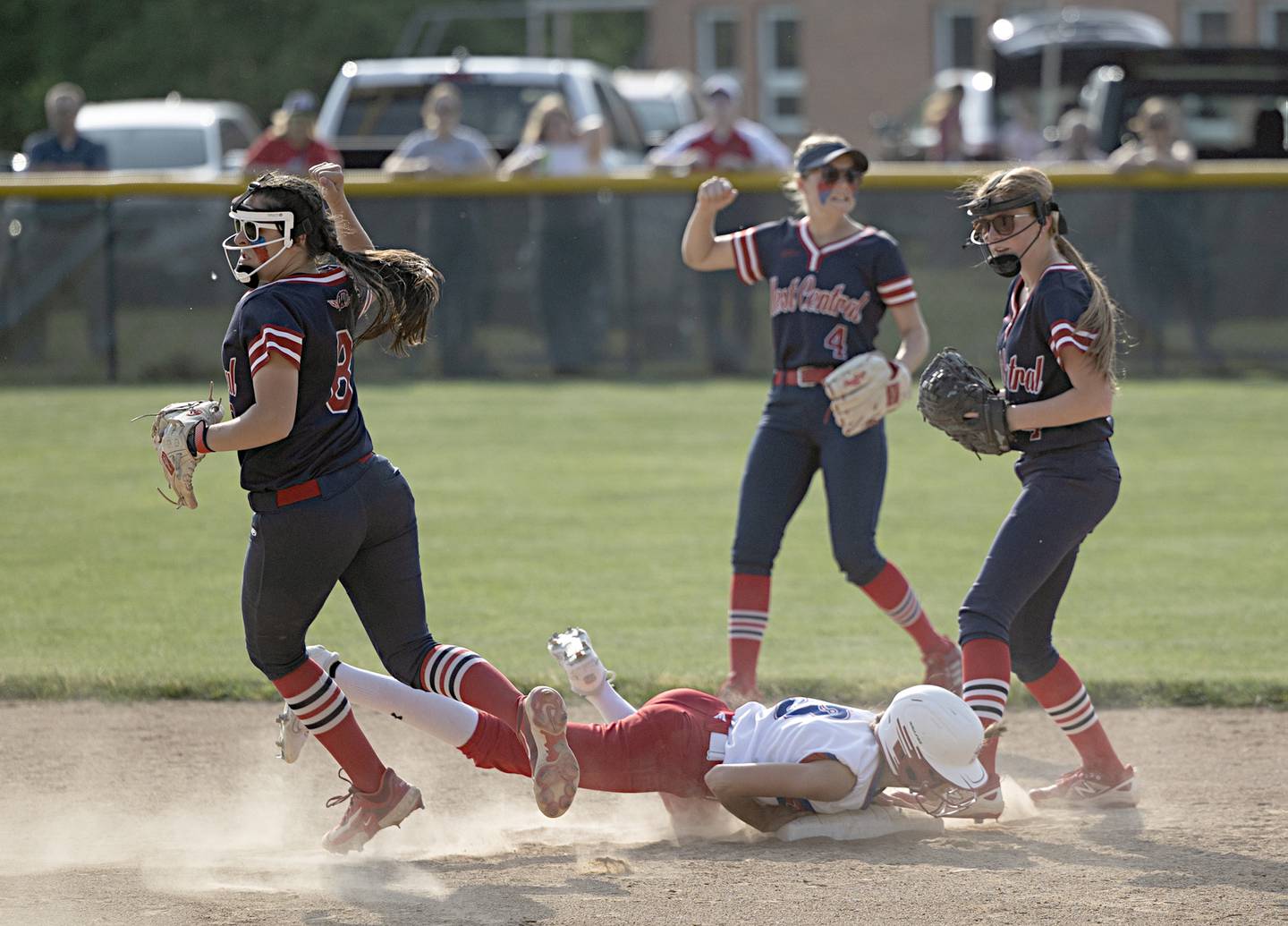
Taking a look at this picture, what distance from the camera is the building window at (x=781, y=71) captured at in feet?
117

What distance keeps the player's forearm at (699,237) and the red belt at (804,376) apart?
22.9 inches

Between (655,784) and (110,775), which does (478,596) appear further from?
(655,784)

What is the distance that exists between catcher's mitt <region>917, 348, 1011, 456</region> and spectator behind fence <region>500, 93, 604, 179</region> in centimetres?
1029

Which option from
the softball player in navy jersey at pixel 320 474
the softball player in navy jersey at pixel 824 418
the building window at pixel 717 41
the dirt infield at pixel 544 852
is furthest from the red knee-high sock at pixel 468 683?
the building window at pixel 717 41

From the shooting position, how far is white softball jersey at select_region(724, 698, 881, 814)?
4.73m

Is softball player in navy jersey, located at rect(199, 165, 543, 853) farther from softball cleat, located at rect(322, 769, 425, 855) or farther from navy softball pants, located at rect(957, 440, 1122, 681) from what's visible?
navy softball pants, located at rect(957, 440, 1122, 681)

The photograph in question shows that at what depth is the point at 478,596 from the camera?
322 inches

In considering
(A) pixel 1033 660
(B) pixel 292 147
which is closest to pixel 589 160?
(B) pixel 292 147

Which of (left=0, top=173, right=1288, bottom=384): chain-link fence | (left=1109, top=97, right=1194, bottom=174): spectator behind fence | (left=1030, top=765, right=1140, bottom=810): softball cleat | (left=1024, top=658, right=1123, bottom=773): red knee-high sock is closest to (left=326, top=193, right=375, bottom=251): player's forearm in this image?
(left=1024, top=658, right=1123, bottom=773): red knee-high sock

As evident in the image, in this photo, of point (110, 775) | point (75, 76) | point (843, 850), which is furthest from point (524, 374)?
point (75, 76)

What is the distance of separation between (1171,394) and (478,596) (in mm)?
8320

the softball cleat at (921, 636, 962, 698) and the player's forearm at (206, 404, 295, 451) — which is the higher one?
the player's forearm at (206, 404, 295, 451)

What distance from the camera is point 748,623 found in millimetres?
6207

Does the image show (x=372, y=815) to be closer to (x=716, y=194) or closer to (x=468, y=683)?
(x=468, y=683)
